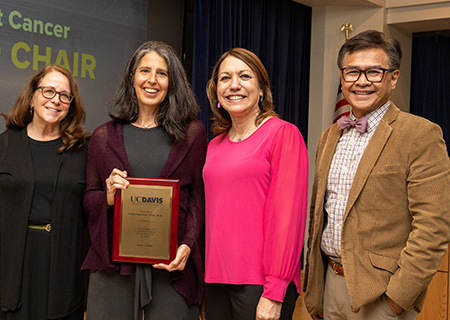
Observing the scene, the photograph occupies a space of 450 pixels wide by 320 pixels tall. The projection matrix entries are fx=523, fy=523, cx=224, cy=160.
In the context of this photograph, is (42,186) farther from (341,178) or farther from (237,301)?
(341,178)

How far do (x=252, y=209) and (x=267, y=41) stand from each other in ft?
12.8

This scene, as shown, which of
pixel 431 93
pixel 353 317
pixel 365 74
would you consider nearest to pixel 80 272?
pixel 353 317

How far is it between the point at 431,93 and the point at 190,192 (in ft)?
15.8

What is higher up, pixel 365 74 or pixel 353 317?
pixel 365 74

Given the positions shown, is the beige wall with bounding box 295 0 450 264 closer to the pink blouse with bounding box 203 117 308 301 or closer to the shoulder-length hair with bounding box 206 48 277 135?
the shoulder-length hair with bounding box 206 48 277 135

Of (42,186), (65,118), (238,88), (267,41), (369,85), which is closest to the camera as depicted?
(369,85)

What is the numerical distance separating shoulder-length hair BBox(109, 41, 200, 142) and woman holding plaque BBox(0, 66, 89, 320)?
0.39m

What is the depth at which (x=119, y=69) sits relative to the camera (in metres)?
4.41

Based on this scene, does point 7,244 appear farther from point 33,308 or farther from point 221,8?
point 221,8

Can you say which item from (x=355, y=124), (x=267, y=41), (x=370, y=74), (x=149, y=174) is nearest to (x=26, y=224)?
(x=149, y=174)

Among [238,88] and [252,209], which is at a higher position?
[238,88]

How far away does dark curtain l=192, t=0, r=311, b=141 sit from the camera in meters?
4.78

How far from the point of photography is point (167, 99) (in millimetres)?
2250

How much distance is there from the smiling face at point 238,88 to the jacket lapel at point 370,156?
49 centimetres
